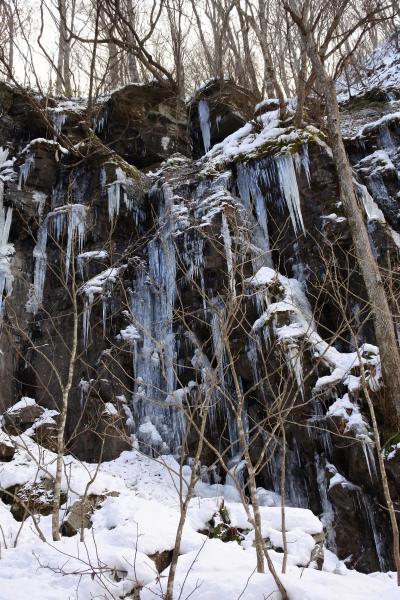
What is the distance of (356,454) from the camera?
6.74 metres

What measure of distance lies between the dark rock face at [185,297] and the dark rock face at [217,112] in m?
1.78

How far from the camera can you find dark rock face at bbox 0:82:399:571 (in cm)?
725

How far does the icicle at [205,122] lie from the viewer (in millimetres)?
13727

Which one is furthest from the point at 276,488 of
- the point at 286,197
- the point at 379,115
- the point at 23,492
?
the point at 379,115

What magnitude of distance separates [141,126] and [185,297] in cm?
664

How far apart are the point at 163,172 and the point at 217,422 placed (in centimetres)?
688

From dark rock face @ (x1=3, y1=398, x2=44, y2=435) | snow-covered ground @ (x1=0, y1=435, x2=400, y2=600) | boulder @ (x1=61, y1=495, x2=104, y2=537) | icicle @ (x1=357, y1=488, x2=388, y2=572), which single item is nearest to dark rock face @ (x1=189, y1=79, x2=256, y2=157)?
dark rock face @ (x1=3, y1=398, x2=44, y2=435)

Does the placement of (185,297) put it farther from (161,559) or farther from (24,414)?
(161,559)

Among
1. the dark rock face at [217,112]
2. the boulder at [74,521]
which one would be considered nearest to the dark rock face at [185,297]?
the dark rock face at [217,112]

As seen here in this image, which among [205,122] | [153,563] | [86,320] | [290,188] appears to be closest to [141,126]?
[205,122]

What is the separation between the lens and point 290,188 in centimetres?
945

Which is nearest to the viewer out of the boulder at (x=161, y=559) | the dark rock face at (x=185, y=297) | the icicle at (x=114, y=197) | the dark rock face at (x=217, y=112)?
the boulder at (x=161, y=559)

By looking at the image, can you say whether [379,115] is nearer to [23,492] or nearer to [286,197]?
[286,197]

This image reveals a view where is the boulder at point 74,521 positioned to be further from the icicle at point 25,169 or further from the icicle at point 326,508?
the icicle at point 25,169
